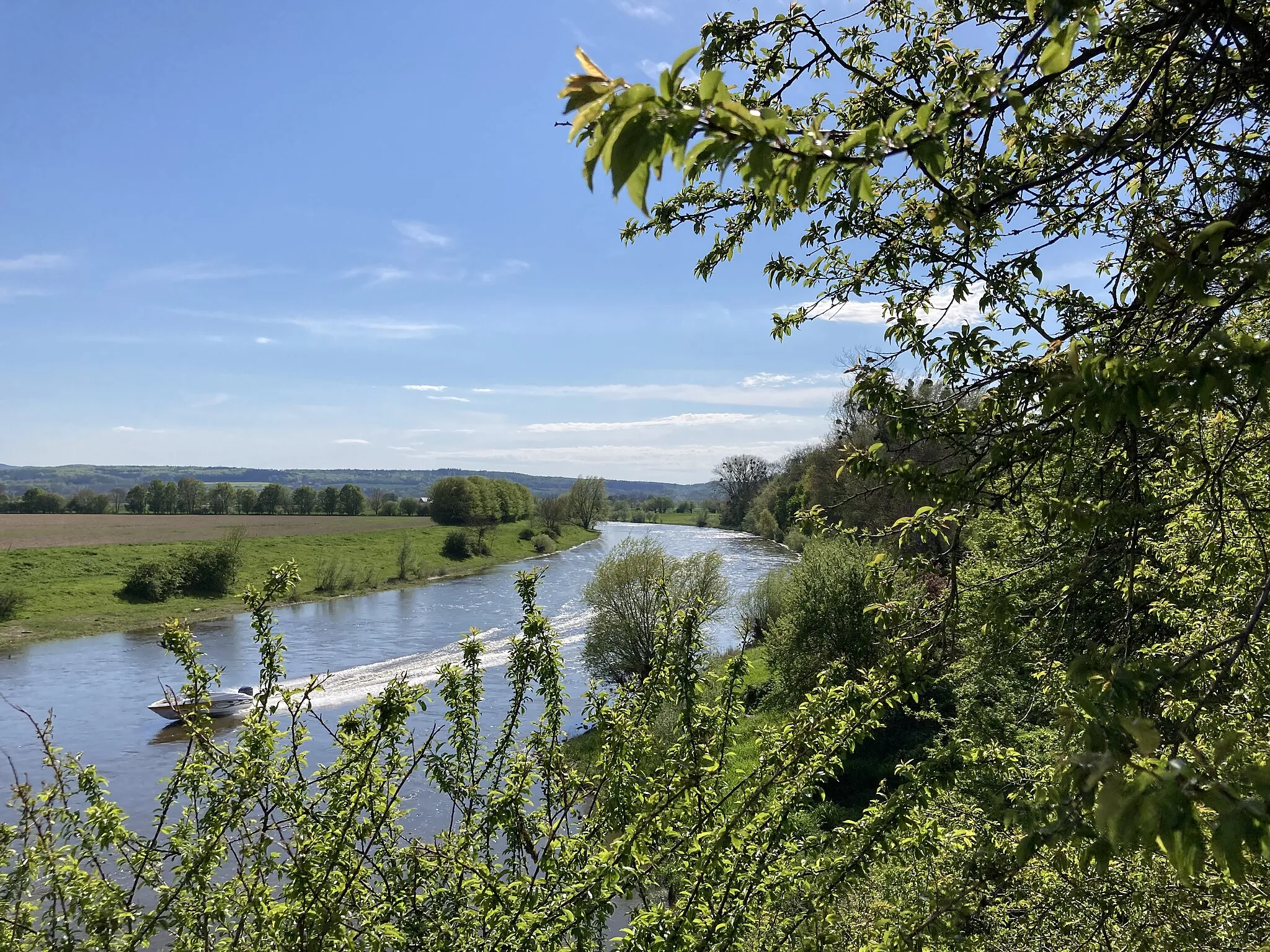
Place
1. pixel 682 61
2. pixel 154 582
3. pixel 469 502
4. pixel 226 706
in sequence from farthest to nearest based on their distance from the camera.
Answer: pixel 469 502 → pixel 154 582 → pixel 226 706 → pixel 682 61

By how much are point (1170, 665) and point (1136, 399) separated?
78 centimetres

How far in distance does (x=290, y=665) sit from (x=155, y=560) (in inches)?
818

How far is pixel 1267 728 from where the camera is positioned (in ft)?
11.1

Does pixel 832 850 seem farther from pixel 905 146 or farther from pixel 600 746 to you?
pixel 905 146

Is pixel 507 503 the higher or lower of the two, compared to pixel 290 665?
higher

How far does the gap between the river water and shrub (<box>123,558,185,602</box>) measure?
486 cm

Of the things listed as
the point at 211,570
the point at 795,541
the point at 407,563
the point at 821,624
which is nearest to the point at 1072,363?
the point at 821,624

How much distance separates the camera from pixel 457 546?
58.5 meters

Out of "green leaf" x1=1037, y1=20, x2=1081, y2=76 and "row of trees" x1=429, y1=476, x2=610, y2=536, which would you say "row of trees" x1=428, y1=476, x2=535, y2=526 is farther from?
"green leaf" x1=1037, y1=20, x2=1081, y2=76

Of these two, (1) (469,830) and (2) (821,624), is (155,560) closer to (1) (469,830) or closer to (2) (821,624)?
(2) (821,624)

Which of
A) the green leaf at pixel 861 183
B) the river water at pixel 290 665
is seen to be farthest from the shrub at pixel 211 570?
the green leaf at pixel 861 183

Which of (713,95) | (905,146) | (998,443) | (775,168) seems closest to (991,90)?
(905,146)

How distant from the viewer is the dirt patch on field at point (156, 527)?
45.9m

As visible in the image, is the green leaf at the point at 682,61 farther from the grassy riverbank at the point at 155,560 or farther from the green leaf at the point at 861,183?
the grassy riverbank at the point at 155,560
